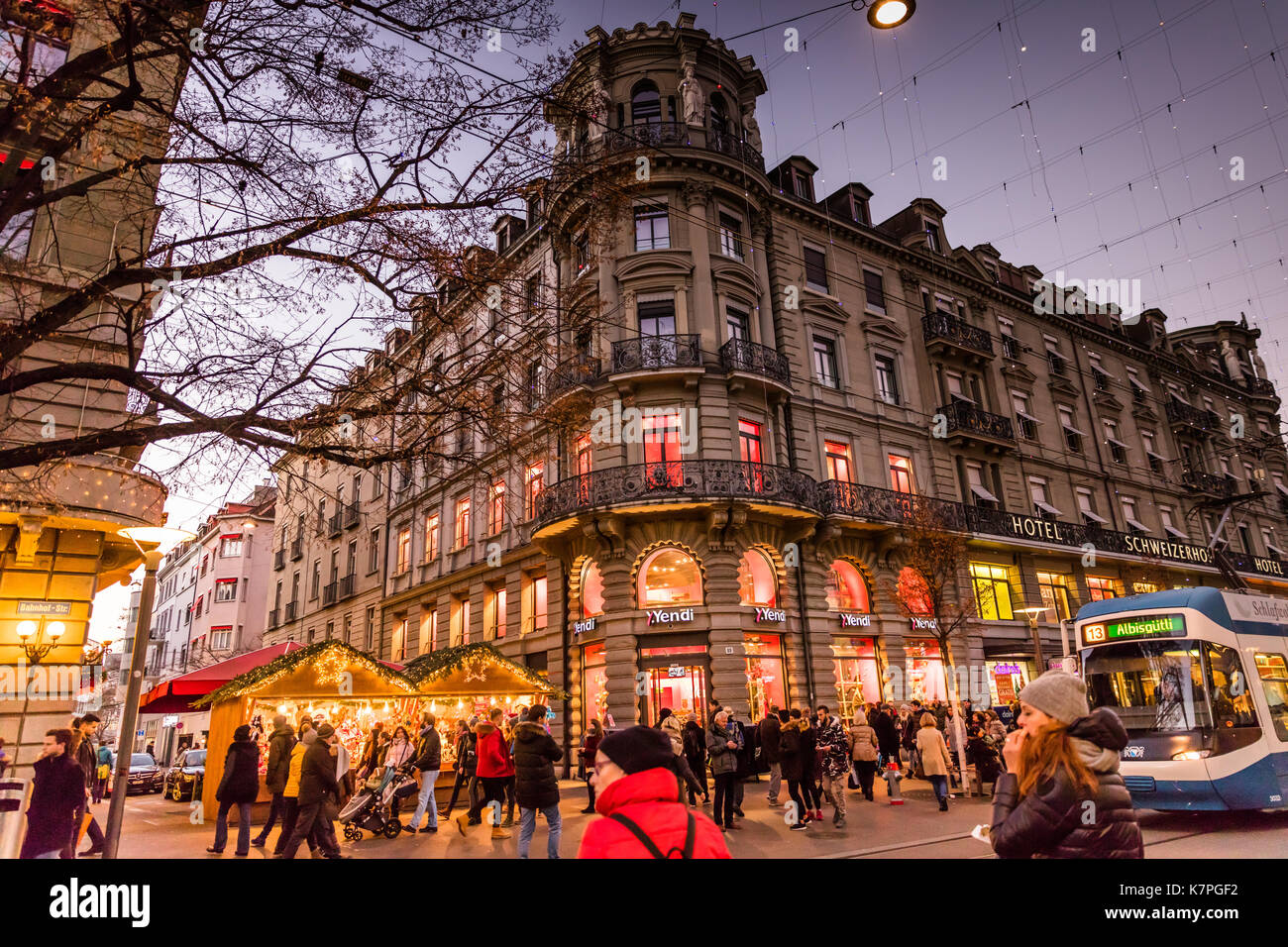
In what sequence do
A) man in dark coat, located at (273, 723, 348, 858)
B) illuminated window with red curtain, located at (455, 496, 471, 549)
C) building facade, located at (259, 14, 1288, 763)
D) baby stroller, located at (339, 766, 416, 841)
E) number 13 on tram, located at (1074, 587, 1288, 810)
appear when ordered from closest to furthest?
man in dark coat, located at (273, 723, 348, 858)
number 13 on tram, located at (1074, 587, 1288, 810)
baby stroller, located at (339, 766, 416, 841)
building facade, located at (259, 14, 1288, 763)
illuminated window with red curtain, located at (455, 496, 471, 549)

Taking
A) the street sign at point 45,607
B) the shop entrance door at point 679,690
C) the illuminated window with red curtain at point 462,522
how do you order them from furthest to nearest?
1. the illuminated window with red curtain at point 462,522
2. the shop entrance door at point 679,690
3. the street sign at point 45,607

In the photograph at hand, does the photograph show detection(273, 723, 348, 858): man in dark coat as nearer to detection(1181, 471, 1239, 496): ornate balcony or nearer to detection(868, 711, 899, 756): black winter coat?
detection(868, 711, 899, 756): black winter coat

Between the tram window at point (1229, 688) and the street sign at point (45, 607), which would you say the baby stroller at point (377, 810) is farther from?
the tram window at point (1229, 688)

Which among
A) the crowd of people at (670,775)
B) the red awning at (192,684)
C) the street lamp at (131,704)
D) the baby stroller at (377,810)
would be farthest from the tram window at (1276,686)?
the red awning at (192,684)

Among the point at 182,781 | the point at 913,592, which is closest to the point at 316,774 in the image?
the point at 182,781

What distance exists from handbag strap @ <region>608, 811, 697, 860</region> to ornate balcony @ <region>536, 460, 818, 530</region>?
17.3m

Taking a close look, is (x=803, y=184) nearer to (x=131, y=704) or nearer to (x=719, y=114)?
(x=719, y=114)

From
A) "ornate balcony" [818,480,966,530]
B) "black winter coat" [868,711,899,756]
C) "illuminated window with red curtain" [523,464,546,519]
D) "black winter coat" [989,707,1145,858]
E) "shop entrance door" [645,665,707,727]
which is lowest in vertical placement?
"black winter coat" [868,711,899,756]

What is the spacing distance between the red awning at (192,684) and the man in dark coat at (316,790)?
892 cm

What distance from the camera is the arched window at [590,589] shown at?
21672 mm

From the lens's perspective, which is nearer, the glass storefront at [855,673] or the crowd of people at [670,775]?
the crowd of people at [670,775]

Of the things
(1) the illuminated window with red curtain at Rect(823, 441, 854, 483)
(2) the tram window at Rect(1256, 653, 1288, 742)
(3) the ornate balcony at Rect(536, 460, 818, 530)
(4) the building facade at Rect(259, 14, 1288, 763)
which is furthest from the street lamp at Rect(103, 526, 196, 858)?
(1) the illuminated window with red curtain at Rect(823, 441, 854, 483)

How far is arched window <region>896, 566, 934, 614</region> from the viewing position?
23.5 metres
